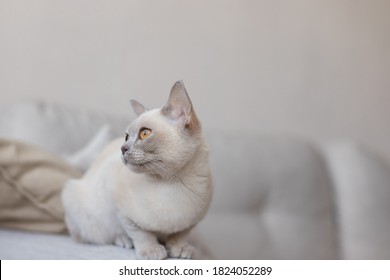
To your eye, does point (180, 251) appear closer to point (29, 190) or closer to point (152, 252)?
point (152, 252)

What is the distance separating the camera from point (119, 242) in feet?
3.11

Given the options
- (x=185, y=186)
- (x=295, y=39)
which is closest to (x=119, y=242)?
(x=185, y=186)

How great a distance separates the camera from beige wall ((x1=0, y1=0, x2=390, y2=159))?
1.52 metres

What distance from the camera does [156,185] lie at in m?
0.81

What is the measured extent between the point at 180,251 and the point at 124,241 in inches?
5.6

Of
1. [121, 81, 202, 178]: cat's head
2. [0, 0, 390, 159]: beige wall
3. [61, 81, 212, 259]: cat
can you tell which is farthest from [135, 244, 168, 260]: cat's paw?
[0, 0, 390, 159]: beige wall

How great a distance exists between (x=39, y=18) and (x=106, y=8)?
0.26 m

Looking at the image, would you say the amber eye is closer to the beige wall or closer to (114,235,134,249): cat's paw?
(114,235,134,249): cat's paw

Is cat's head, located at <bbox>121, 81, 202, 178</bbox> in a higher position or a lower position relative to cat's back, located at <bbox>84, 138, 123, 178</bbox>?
higher

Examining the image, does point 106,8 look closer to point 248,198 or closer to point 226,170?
point 226,170

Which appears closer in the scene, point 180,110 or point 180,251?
point 180,110

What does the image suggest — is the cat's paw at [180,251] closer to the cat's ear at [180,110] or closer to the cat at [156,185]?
the cat at [156,185]

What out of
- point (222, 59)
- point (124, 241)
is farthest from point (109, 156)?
point (222, 59)

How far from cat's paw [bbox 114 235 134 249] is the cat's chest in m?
0.12
